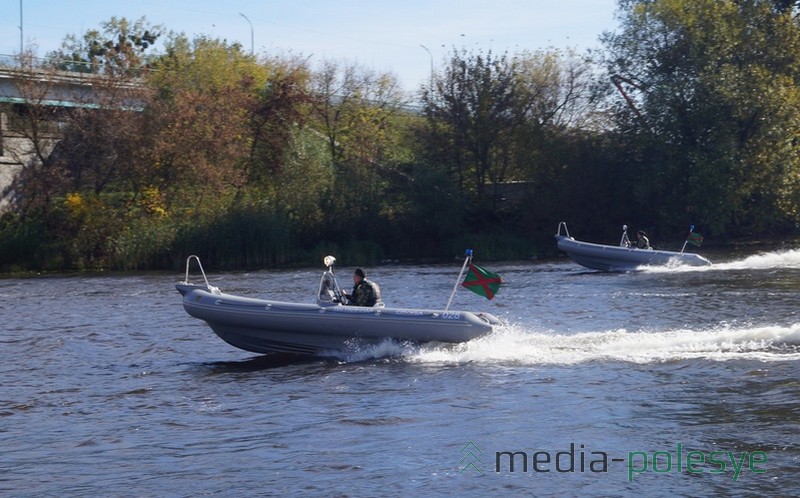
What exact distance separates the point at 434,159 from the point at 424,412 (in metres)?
34.0

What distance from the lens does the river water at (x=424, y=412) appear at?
A: 1076cm

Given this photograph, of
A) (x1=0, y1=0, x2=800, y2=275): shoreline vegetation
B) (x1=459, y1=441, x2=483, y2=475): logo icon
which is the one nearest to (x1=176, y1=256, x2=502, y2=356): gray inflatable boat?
(x1=459, y1=441, x2=483, y2=475): logo icon

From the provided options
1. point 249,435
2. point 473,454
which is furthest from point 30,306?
point 473,454

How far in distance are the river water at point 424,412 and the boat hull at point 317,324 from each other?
11.4 inches

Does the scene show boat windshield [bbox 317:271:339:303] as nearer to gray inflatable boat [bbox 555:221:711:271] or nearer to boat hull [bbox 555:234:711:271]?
gray inflatable boat [bbox 555:221:711:271]

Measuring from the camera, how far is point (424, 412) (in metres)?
13.5

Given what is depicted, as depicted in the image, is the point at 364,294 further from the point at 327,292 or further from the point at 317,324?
the point at 317,324

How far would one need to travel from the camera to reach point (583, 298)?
26266 mm

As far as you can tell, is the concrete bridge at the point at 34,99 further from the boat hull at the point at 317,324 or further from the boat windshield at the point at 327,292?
the boat windshield at the point at 327,292

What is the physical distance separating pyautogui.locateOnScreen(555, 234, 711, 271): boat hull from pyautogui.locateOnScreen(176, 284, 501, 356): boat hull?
17.3 m

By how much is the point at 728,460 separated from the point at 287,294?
61.7 feet

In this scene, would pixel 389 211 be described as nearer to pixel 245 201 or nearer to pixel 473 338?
pixel 245 201

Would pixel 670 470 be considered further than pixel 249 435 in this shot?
No

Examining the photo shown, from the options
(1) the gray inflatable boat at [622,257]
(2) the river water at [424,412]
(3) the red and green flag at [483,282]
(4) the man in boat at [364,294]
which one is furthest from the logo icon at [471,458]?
(1) the gray inflatable boat at [622,257]
